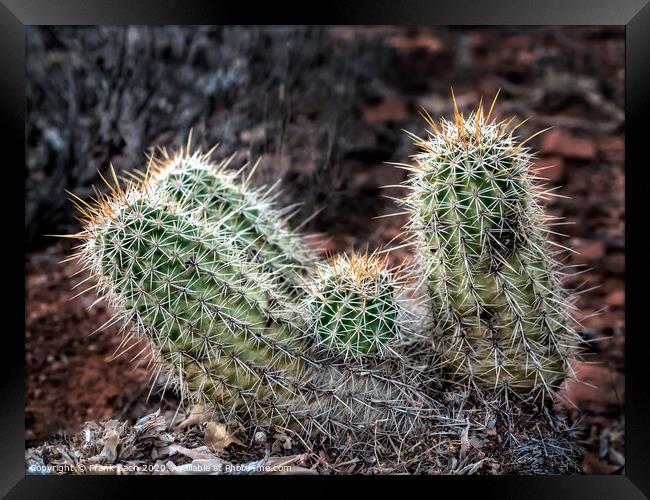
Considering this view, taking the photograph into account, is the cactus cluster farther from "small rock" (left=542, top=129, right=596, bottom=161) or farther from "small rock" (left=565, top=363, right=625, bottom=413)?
"small rock" (left=542, top=129, right=596, bottom=161)

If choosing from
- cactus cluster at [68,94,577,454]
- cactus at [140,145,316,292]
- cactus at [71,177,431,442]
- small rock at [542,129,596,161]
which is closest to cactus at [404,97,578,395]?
cactus cluster at [68,94,577,454]

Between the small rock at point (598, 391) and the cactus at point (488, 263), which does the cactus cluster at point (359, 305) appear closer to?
the cactus at point (488, 263)

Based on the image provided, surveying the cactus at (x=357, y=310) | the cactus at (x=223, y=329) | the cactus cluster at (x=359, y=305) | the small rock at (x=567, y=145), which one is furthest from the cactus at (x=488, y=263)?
the small rock at (x=567, y=145)
